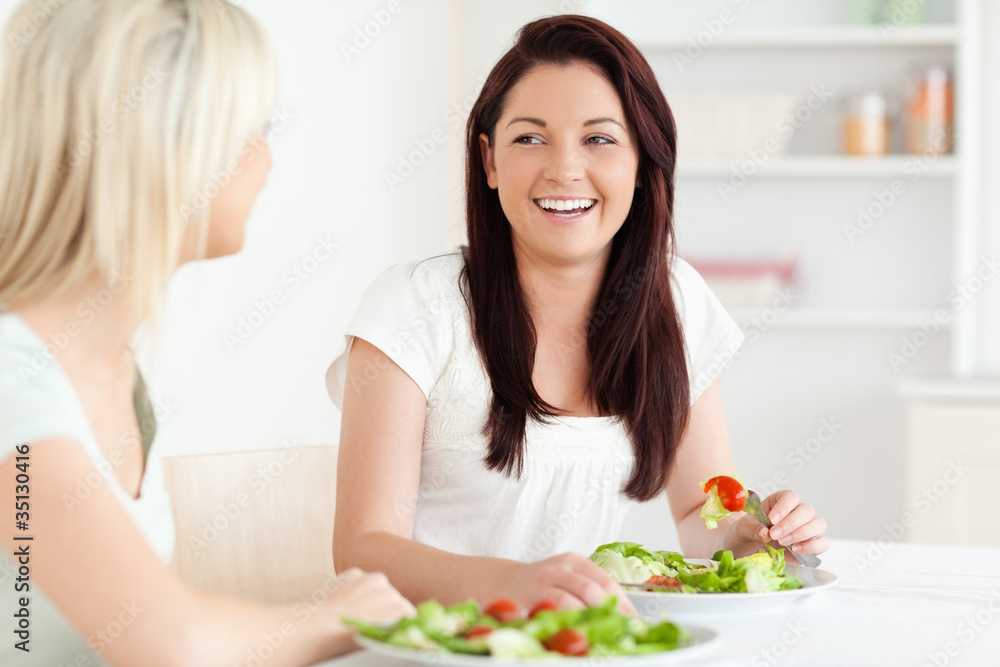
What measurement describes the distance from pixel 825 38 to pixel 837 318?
2.73 ft

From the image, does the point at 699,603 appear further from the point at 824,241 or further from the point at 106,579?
the point at 824,241

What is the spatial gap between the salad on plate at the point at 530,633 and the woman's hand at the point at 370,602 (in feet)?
0.10

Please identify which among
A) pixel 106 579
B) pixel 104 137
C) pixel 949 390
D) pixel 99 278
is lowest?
pixel 949 390

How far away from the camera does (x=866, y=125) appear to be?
2914 mm

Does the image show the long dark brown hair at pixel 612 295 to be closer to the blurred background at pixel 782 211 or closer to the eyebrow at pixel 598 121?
the eyebrow at pixel 598 121

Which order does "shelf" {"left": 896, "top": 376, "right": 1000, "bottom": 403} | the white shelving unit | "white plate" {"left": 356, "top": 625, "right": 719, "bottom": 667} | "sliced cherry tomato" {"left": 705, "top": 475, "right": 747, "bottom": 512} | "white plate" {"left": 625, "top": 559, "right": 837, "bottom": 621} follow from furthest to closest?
1. the white shelving unit
2. "shelf" {"left": 896, "top": 376, "right": 1000, "bottom": 403}
3. "sliced cherry tomato" {"left": 705, "top": 475, "right": 747, "bottom": 512}
4. "white plate" {"left": 625, "top": 559, "right": 837, "bottom": 621}
5. "white plate" {"left": 356, "top": 625, "right": 719, "bottom": 667}

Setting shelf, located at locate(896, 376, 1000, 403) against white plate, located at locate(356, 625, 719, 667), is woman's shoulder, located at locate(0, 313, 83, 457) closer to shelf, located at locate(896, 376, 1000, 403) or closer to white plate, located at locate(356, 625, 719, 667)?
white plate, located at locate(356, 625, 719, 667)

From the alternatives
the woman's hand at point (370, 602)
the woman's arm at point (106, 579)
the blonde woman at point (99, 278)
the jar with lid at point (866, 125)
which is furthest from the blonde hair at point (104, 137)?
the jar with lid at point (866, 125)

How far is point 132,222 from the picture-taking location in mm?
771

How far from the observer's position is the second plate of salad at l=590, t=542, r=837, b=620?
93cm

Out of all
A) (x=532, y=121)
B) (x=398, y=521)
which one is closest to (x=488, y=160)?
(x=532, y=121)

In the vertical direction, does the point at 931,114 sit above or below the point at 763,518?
above

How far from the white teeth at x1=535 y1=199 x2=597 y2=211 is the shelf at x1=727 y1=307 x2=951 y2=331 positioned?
165cm

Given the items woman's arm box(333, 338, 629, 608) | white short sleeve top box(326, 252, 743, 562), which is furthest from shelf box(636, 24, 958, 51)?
woman's arm box(333, 338, 629, 608)
